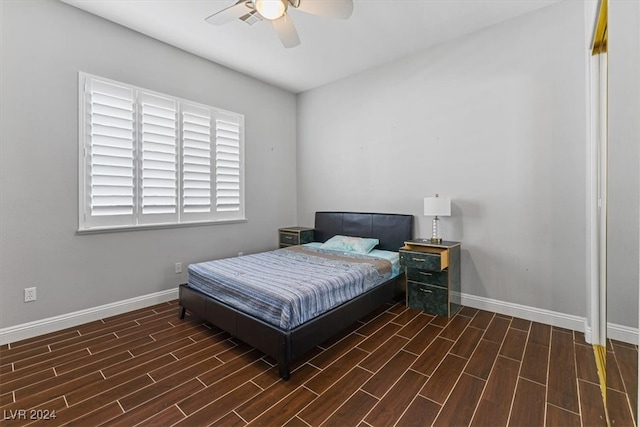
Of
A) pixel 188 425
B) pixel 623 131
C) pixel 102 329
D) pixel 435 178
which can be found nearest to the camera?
pixel 623 131

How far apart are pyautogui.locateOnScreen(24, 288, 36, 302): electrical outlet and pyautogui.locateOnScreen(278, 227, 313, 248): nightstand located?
3023 mm

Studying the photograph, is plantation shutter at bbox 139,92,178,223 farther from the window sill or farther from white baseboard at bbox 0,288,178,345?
white baseboard at bbox 0,288,178,345

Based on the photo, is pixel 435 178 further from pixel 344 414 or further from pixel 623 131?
pixel 344 414

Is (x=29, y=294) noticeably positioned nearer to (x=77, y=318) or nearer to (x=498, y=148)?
(x=77, y=318)

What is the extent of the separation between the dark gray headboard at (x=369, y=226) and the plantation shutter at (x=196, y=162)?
180 cm

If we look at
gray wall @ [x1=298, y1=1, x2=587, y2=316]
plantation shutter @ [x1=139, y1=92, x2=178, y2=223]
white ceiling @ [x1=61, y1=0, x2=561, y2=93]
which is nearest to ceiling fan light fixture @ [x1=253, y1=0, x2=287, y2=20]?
white ceiling @ [x1=61, y1=0, x2=561, y2=93]

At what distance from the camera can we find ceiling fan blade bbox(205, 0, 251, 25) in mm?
2158

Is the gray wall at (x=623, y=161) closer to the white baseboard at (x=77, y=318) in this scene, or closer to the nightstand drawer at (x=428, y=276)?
the nightstand drawer at (x=428, y=276)

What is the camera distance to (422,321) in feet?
9.69

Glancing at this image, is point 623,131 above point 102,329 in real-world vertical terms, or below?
above

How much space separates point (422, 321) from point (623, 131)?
2.25m

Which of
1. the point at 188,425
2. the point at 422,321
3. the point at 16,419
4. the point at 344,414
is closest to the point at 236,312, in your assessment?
the point at 188,425

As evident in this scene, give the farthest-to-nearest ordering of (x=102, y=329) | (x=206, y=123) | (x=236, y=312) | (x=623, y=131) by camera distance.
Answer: (x=206, y=123)
(x=102, y=329)
(x=236, y=312)
(x=623, y=131)

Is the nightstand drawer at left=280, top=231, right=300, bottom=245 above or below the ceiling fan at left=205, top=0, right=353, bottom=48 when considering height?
below
